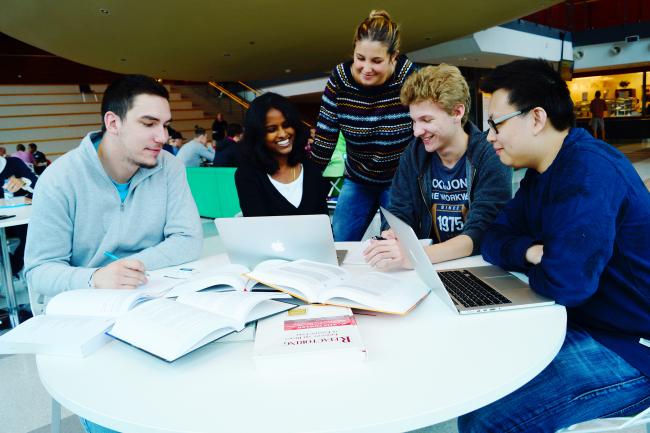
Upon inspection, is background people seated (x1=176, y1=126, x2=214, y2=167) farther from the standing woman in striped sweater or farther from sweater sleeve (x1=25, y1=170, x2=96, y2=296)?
sweater sleeve (x1=25, y1=170, x2=96, y2=296)

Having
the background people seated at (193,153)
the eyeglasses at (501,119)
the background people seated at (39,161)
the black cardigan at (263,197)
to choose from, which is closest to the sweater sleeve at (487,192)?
the eyeglasses at (501,119)

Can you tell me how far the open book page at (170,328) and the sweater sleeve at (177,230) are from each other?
549 millimetres

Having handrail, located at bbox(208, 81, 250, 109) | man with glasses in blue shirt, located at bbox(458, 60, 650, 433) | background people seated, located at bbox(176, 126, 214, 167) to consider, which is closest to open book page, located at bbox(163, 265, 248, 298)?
man with glasses in blue shirt, located at bbox(458, 60, 650, 433)

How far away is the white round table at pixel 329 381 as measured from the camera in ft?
2.32

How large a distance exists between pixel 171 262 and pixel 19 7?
7713mm

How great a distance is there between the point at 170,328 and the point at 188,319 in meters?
A: 0.04

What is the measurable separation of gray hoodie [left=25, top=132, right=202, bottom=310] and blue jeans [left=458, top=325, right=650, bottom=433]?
43.9 inches

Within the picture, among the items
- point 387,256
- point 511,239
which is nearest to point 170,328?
point 387,256

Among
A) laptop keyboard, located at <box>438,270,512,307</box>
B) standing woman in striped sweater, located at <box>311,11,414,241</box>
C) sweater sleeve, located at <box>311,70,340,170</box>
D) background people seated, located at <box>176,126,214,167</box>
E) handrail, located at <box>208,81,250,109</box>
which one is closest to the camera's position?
laptop keyboard, located at <box>438,270,512,307</box>

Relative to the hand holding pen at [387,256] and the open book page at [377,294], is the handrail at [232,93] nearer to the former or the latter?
the hand holding pen at [387,256]

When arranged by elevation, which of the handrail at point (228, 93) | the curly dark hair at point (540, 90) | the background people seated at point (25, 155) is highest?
the handrail at point (228, 93)

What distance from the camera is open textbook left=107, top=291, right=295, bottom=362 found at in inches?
34.5

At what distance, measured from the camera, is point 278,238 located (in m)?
1.32

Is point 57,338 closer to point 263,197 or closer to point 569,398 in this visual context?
point 569,398
